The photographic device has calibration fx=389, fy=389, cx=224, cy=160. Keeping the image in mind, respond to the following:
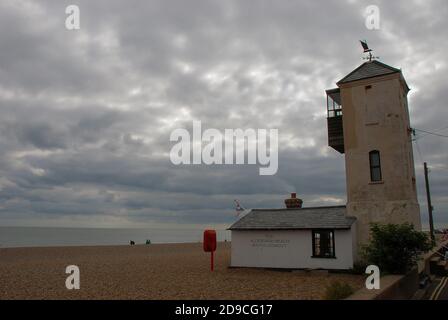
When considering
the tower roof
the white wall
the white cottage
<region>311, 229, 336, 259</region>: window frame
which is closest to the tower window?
the white cottage

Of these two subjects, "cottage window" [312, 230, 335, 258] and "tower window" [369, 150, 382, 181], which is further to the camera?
"tower window" [369, 150, 382, 181]

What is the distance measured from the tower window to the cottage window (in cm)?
383

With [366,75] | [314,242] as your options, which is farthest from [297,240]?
[366,75]

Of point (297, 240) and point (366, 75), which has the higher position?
point (366, 75)

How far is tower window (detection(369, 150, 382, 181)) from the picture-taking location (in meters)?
21.3

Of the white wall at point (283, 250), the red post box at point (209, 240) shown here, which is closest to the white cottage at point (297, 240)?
the white wall at point (283, 250)

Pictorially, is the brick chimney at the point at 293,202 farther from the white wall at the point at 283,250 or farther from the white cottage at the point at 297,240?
the white wall at the point at 283,250

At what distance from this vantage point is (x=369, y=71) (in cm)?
2239

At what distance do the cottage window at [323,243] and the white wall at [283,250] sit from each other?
0.24 meters

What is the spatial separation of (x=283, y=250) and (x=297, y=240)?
3.46 feet

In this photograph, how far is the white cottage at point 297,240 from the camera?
20.6 metres

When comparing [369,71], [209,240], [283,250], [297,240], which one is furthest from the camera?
[209,240]

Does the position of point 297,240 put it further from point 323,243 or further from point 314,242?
point 323,243

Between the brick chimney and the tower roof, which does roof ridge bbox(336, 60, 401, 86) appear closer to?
the tower roof
